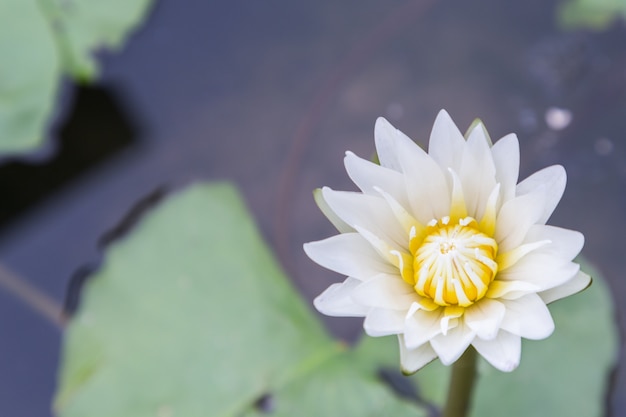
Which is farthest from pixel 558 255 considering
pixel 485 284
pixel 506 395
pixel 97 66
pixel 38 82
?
pixel 97 66

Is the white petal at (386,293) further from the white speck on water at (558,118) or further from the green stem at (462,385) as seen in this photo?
the white speck on water at (558,118)

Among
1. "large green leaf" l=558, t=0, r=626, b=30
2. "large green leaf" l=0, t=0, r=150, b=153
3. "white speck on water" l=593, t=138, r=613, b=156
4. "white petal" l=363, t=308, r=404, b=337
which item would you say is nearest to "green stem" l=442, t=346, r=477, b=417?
"white petal" l=363, t=308, r=404, b=337

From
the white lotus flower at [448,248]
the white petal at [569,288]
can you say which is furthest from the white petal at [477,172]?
the white petal at [569,288]

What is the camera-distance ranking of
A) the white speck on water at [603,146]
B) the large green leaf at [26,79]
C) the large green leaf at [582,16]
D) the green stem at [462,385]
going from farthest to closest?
1. the large green leaf at [582,16]
2. the white speck on water at [603,146]
3. the large green leaf at [26,79]
4. the green stem at [462,385]

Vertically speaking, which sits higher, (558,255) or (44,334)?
(558,255)

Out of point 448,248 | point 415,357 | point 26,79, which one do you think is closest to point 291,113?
point 26,79

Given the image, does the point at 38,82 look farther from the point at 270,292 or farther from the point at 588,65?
the point at 588,65

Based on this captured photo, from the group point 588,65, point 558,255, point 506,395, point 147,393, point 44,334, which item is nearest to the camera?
point 558,255
